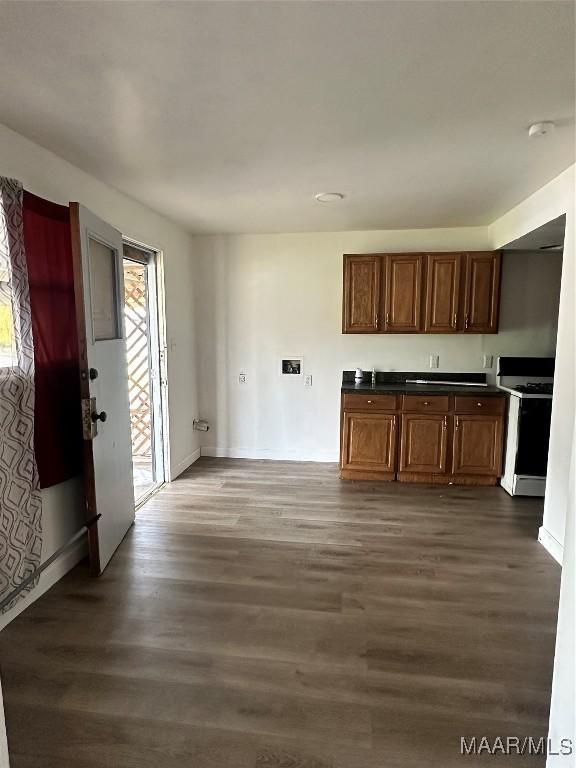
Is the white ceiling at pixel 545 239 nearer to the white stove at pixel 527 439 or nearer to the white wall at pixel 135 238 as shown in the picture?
the white stove at pixel 527 439

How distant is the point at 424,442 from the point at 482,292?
1447 mm

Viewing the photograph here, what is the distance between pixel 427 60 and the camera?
1497 mm

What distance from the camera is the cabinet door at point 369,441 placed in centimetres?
382

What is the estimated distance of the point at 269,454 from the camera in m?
4.61

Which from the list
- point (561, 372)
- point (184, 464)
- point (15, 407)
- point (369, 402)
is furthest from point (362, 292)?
point (15, 407)

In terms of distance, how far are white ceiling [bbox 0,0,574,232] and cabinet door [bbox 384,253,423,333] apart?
99 cm

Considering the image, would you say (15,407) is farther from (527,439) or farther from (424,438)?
(527,439)

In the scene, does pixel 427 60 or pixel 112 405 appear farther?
pixel 112 405

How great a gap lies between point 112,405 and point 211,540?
1.09 m

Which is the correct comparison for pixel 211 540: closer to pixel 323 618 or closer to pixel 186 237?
pixel 323 618

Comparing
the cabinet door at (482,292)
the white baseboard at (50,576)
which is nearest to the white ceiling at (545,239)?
the cabinet door at (482,292)

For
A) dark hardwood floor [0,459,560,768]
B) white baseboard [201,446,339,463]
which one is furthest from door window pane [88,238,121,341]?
white baseboard [201,446,339,463]

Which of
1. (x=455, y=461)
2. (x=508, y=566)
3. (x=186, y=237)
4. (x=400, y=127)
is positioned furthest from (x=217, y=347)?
(x=508, y=566)

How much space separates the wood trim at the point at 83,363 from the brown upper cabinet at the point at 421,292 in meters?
2.43
